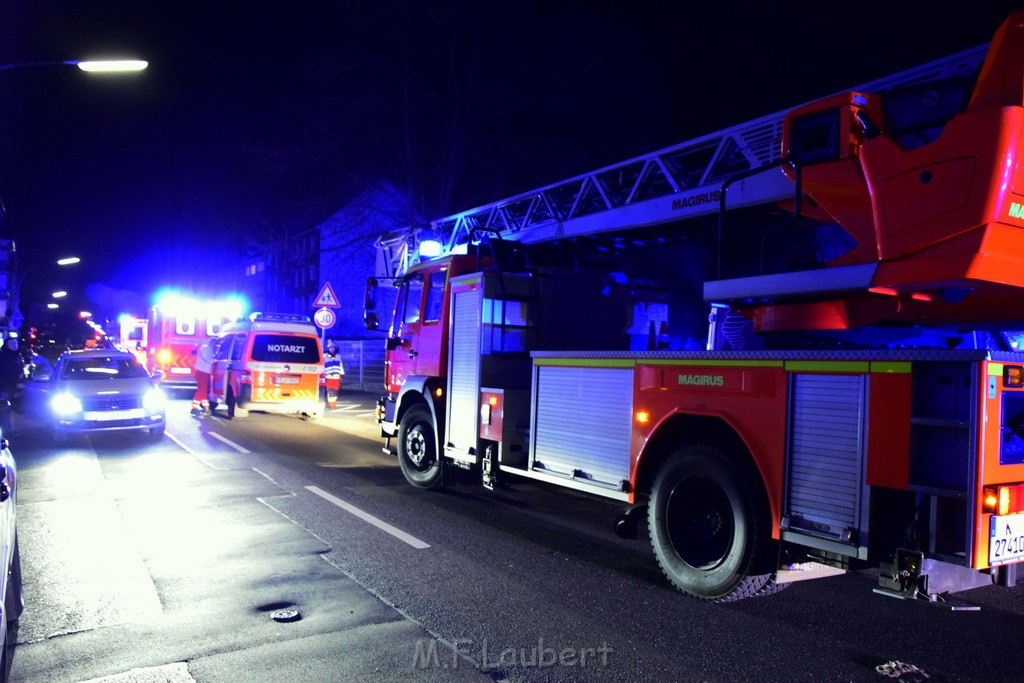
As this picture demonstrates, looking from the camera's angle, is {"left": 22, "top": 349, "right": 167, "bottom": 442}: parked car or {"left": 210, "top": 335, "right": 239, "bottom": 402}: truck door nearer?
{"left": 22, "top": 349, "right": 167, "bottom": 442}: parked car

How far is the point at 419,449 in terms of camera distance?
863 centimetres

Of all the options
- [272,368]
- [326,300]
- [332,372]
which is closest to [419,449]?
[272,368]

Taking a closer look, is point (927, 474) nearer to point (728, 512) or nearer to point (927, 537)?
point (927, 537)

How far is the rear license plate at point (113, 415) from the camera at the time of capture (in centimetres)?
1206

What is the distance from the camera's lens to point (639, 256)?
34.7ft

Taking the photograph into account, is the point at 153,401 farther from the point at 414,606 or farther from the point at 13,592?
the point at 414,606

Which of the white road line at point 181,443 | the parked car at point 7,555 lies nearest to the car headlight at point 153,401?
the white road line at point 181,443

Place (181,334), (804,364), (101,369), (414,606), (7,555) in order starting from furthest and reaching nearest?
(181,334)
(101,369)
(414,606)
(804,364)
(7,555)

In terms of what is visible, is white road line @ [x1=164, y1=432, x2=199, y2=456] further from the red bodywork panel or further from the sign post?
the red bodywork panel

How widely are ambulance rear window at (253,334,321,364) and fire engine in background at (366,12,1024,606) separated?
7.71 meters

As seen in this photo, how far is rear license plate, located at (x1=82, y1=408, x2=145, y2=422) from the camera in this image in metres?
12.1

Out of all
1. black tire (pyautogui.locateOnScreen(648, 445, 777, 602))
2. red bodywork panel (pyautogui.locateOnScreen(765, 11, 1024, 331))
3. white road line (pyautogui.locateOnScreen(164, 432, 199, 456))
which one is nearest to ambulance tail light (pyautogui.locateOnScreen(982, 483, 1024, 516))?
black tire (pyautogui.locateOnScreen(648, 445, 777, 602))

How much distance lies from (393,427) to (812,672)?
6.14 m

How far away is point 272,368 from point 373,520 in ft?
30.2
